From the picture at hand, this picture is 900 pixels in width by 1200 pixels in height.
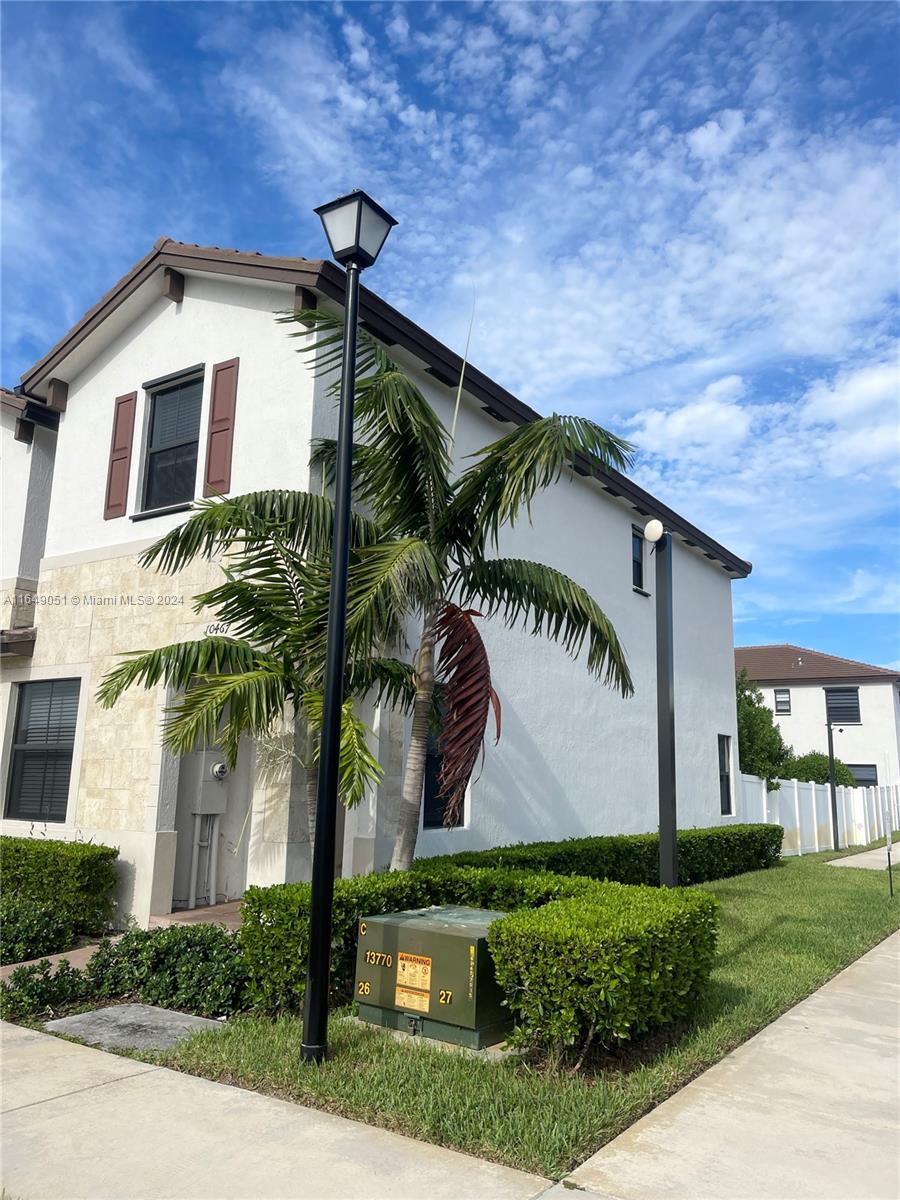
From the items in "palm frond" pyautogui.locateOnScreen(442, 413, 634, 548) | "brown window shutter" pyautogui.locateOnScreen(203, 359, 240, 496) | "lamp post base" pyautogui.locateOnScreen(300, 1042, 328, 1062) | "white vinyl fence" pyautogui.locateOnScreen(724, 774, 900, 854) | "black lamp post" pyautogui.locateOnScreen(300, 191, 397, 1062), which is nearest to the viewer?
"lamp post base" pyautogui.locateOnScreen(300, 1042, 328, 1062)

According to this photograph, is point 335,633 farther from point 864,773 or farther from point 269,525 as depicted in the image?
point 864,773

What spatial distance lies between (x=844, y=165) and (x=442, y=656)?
6457 mm

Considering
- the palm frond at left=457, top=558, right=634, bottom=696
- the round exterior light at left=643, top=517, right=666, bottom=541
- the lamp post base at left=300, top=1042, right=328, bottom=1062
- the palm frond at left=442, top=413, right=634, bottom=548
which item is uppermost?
the palm frond at left=442, top=413, right=634, bottom=548

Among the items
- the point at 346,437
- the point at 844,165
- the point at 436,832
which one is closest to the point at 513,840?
the point at 436,832

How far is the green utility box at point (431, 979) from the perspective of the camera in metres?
5.84

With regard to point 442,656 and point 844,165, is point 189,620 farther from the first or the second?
point 844,165

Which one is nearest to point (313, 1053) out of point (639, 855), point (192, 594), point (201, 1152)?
point (201, 1152)

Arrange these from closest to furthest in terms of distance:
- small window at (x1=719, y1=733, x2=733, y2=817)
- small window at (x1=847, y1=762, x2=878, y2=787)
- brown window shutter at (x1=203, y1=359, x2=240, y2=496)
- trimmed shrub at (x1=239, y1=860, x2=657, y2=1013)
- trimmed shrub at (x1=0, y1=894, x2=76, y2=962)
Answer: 1. trimmed shrub at (x1=239, y1=860, x2=657, y2=1013)
2. trimmed shrub at (x1=0, y1=894, x2=76, y2=962)
3. brown window shutter at (x1=203, y1=359, x2=240, y2=496)
4. small window at (x1=719, y1=733, x2=733, y2=817)
5. small window at (x1=847, y1=762, x2=878, y2=787)

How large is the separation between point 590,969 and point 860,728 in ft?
119

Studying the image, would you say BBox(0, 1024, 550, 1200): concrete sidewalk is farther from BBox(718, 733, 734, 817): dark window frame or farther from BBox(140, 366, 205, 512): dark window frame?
BBox(718, 733, 734, 817): dark window frame

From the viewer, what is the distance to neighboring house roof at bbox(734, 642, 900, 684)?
124ft

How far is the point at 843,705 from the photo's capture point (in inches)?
1511

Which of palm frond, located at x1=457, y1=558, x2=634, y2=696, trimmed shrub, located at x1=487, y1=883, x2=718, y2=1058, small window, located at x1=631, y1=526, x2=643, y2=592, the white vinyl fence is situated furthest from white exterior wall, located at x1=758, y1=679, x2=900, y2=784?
trimmed shrub, located at x1=487, y1=883, x2=718, y2=1058

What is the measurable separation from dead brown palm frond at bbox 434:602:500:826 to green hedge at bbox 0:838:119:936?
167 inches
